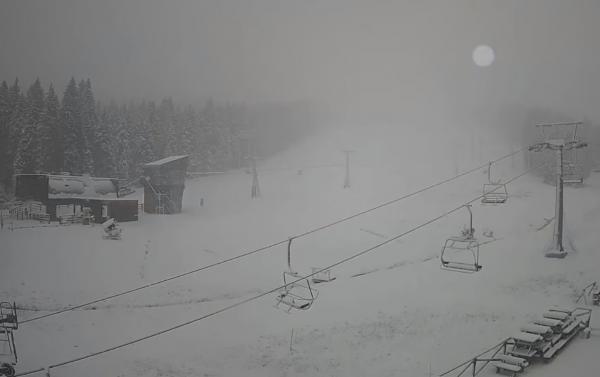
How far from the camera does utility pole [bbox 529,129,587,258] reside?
53.1 ft

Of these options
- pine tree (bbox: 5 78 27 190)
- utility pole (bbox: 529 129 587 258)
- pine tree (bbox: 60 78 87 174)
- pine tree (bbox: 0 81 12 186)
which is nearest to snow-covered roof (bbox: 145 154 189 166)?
pine tree (bbox: 60 78 87 174)

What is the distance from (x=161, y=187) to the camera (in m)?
27.6

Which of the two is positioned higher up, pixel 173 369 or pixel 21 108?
pixel 21 108

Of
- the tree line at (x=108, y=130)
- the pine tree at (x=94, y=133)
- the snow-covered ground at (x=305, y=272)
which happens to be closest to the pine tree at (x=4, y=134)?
the tree line at (x=108, y=130)

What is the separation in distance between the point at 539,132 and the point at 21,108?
88.9 ft

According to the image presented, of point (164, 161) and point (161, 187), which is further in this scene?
point (164, 161)

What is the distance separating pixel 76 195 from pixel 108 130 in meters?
3.64

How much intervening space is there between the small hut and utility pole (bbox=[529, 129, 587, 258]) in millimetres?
19949

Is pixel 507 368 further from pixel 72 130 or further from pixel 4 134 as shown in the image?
pixel 72 130

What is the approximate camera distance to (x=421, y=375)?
1211 cm

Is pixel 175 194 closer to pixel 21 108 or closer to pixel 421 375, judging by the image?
pixel 21 108

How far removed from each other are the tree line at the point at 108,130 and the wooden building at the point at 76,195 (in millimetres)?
471

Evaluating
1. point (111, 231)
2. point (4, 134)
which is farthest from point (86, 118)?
point (111, 231)

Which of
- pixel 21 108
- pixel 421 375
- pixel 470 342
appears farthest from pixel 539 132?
pixel 21 108
